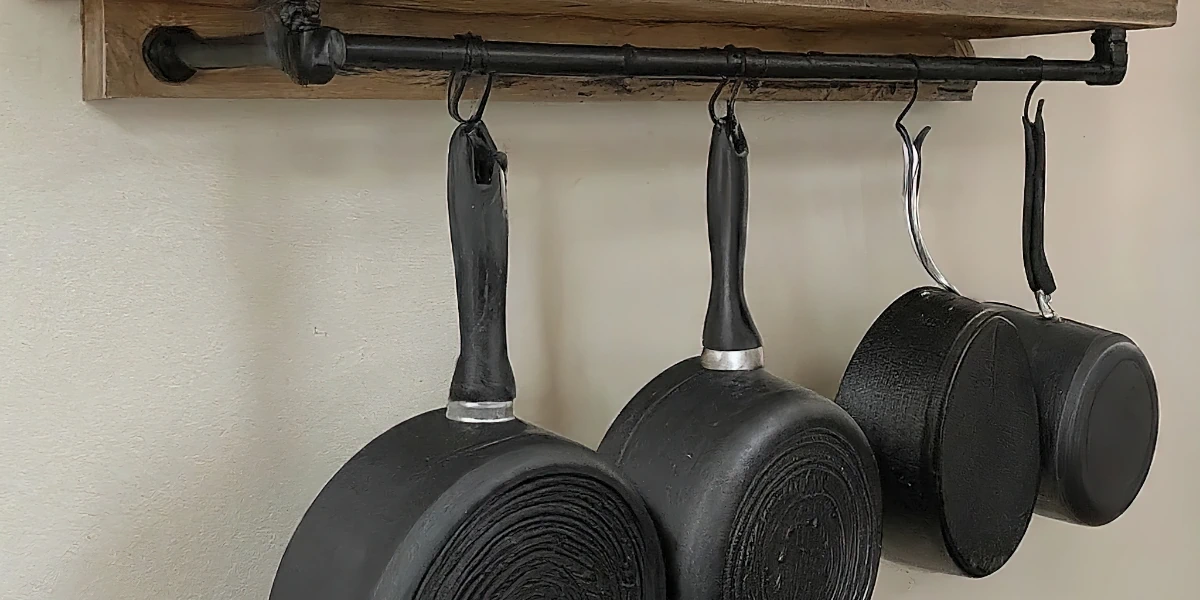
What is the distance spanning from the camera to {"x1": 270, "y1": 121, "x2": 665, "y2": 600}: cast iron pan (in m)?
0.48

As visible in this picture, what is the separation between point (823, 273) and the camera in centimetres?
81

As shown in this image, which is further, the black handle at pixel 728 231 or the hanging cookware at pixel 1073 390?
the hanging cookware at pixel 1073 390

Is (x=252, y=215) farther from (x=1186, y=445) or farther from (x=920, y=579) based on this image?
(x=1186, y=445)

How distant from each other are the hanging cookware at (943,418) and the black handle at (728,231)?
0.14 meters

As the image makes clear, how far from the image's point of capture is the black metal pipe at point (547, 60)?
44 cm

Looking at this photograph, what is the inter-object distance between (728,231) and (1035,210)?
0.28 m

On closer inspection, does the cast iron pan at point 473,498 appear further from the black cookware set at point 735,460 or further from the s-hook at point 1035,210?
the s-hook at point 1035,210

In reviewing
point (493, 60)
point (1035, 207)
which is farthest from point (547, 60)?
point (1035, 207)

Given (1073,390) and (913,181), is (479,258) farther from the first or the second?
(1073,390)

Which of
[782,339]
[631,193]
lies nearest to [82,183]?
[631,193]

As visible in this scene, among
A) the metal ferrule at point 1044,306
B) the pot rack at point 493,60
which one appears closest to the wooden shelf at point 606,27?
the pot rack at point 493,60

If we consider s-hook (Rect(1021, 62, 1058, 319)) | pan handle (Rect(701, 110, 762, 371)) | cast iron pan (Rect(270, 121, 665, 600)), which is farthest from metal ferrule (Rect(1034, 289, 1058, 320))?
cast iron pan (Rect(270, 121, 665, 600))

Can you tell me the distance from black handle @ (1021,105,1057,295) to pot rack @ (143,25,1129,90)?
4.2 inches

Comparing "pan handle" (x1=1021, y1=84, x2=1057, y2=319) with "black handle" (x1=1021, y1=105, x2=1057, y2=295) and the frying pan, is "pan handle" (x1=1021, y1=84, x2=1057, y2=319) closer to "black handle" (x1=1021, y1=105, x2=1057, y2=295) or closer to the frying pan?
"black handle" (x1=1021, y1=105, x2=1057, y2=295)
